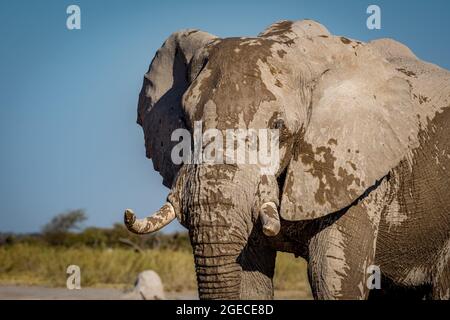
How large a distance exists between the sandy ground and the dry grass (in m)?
1.04

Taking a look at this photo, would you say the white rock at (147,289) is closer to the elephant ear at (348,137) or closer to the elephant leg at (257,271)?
the elephant leg at (257,271)

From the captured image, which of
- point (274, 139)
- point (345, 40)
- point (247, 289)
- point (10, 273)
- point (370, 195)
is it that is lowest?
point (10, 273)

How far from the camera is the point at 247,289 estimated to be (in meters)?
8.79

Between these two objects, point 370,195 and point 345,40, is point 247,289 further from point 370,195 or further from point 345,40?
point 345,40

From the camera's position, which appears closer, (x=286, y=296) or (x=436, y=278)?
(x=436, y=278)

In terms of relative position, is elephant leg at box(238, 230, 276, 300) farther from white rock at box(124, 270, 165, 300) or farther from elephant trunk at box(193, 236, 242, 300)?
white rock at box(124, 270, 165, 300)

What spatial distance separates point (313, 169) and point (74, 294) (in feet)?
42.1

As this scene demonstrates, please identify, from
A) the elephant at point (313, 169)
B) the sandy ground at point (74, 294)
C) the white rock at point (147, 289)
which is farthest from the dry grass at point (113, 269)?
the elephant at point (313, 169)

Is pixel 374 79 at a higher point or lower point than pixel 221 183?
higher

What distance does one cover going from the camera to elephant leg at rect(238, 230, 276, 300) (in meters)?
8.55

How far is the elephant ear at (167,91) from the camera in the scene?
331 inches

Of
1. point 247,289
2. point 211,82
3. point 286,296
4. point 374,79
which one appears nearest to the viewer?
point 211,82
